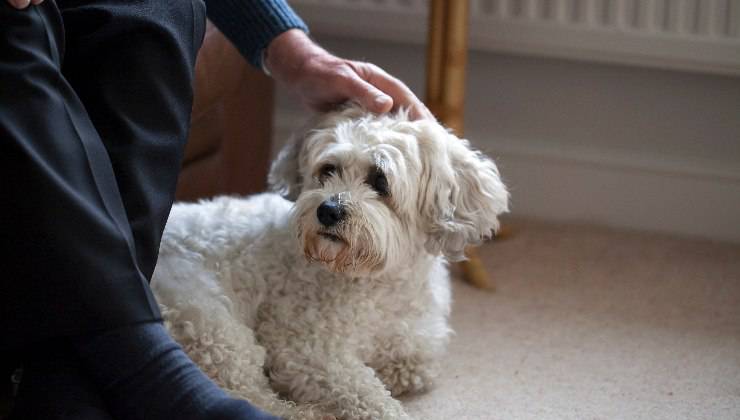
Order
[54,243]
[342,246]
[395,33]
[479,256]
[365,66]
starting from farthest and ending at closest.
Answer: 1. [395,33]
2. [479,256]
3. [365,66]
4. [342,246]
5. [54,243]

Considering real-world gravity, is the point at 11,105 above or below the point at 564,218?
above

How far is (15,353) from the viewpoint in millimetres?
1132

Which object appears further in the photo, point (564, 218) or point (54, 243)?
point (564, 218)

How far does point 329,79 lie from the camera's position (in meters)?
1.43

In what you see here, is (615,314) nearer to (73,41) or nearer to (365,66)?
(365,66)

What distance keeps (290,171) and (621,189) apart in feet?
3.38

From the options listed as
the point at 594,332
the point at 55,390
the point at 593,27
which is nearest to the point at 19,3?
the point at 55,390

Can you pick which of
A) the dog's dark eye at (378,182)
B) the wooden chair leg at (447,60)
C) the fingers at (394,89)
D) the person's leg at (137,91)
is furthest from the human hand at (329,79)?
the wooden chair leg at (447,60)

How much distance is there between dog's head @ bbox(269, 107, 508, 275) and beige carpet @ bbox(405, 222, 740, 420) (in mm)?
246

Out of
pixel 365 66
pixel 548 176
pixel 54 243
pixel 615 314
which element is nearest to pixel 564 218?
pixel 548 176

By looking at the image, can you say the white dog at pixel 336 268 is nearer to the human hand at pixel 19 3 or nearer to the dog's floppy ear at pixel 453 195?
the dog's floppy ear at pixel 453 195

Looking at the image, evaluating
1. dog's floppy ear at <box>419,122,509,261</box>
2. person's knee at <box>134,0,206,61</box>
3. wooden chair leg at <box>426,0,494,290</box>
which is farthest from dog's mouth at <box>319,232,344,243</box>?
wooden chair leg at <box>426,0,494,290</box>

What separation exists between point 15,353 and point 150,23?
413 mm

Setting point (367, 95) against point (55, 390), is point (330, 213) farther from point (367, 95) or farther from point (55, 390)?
point (55, 390)
